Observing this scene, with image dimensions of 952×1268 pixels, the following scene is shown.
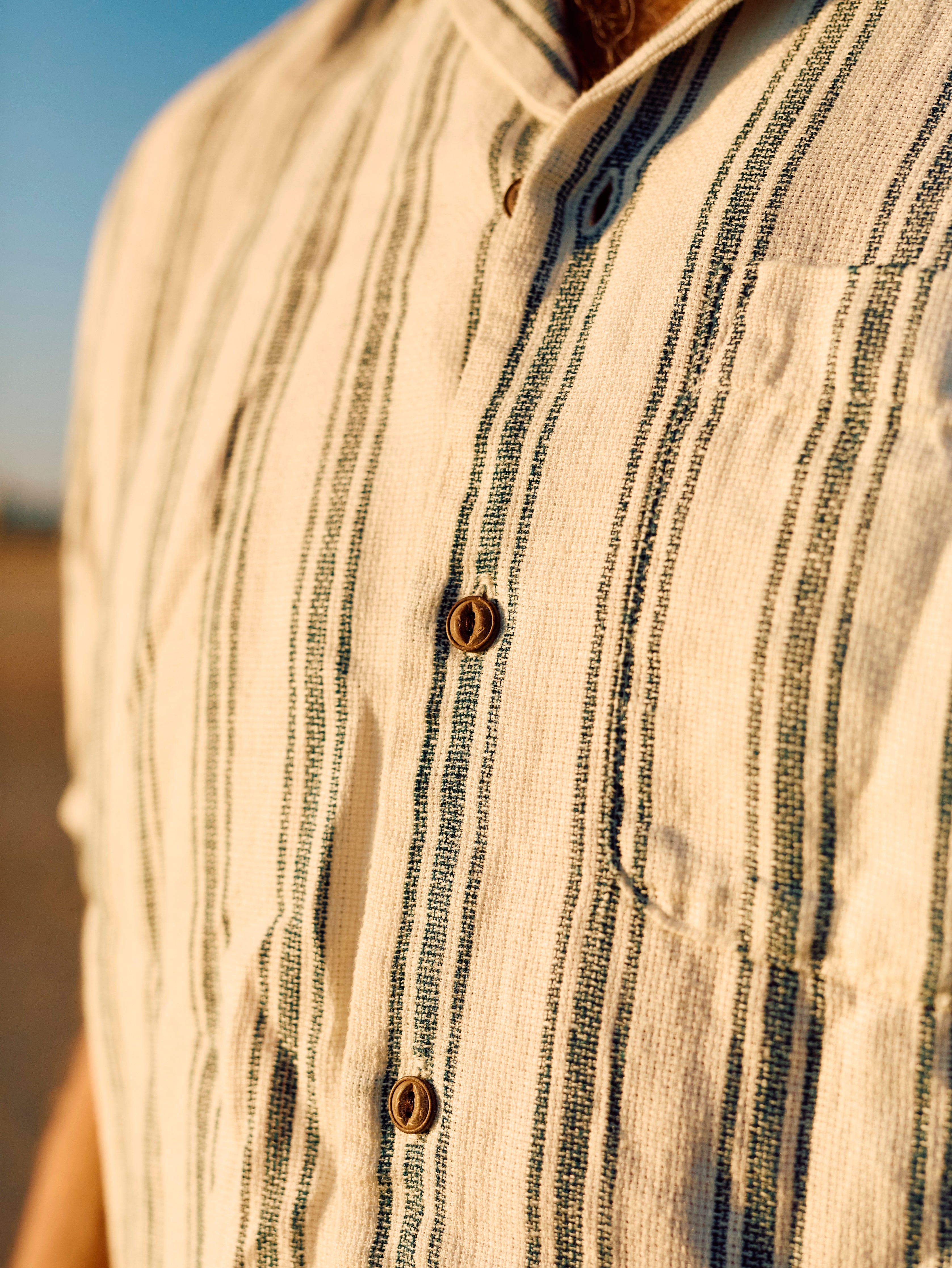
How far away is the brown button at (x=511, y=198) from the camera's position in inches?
21.7

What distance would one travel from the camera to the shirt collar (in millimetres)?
524

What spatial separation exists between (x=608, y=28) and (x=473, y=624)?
0.42 metres

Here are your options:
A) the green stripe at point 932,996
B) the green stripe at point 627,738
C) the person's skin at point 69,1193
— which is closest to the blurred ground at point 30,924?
the person's skin at point 69,1193

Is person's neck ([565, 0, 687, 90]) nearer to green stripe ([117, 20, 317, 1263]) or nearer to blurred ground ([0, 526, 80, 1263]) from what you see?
green stripe ([117, 20, 317, 1263])

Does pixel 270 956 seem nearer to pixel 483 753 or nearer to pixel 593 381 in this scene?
pixel 483 753

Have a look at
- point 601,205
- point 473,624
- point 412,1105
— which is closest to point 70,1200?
point 412,1105

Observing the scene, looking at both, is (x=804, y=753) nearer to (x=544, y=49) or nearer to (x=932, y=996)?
(x=932, y=996)

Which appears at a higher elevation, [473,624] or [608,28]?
[608,28]

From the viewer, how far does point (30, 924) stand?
283 centimetres

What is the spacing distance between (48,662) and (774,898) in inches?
214

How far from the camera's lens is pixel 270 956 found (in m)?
0.52

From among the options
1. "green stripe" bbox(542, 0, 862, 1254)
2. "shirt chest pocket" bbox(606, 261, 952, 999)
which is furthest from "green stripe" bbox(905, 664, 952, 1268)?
"green stripe" bbox(542, 0, 862, 1254)

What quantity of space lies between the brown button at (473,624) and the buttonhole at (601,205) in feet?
0.81

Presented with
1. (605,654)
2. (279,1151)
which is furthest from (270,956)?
(605,654)
